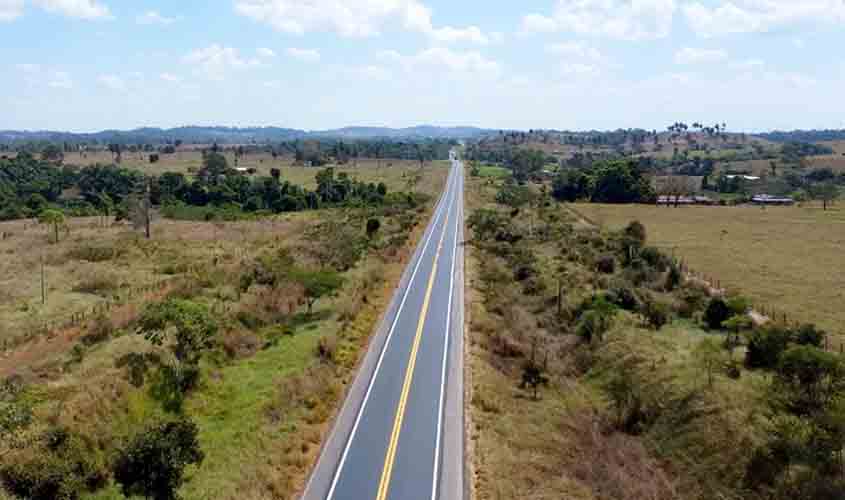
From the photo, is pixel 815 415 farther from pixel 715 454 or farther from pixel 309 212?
pixel 309 212

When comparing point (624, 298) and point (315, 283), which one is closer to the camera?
point (315, 283)

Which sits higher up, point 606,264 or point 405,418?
point 606,264

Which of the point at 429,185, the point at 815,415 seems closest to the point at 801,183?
the point at 429,185

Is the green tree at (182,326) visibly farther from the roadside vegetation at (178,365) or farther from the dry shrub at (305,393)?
the dry shrub at (305,393)

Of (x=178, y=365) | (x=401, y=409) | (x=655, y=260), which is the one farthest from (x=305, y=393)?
(x=655, y=260)

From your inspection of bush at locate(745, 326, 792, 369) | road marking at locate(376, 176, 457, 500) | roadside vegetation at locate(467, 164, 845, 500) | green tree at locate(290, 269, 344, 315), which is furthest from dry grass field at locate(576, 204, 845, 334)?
green tree at locate(290, 269, 344, 315)

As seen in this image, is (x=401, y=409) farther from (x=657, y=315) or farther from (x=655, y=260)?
(x=655, y=260)

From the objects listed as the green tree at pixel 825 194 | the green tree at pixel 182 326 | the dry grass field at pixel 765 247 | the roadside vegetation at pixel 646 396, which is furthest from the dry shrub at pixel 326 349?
the green tree at pixel 825 194
